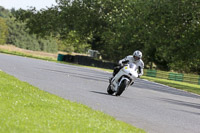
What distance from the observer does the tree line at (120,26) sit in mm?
51781

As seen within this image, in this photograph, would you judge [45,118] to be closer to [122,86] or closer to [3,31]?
[122,86]

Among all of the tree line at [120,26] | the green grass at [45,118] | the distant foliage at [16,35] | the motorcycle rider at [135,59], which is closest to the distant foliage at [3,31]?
the distant foliage at [16,35]

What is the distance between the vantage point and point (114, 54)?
7575cm

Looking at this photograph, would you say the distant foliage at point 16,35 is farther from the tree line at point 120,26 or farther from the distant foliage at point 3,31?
the tree line at point 120,26

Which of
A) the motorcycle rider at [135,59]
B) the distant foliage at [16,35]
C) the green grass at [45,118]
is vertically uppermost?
the distant foliage at [16,35]

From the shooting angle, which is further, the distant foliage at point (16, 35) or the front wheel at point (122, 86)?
the distant foliage at point (16, 35)

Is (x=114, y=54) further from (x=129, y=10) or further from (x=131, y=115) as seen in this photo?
(x=131, y=115)

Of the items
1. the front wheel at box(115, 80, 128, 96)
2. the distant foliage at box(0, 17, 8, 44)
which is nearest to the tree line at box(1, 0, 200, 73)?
the front wheel at box(115, 80, 128, 96)

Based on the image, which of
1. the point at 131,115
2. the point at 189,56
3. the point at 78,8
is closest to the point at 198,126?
the point at 131,115

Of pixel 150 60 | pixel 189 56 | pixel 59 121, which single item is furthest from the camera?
pixel 150 60

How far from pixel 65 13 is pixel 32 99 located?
62608mm

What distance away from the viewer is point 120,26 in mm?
66875

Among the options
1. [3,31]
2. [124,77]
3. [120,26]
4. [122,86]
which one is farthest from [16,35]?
[124,77]

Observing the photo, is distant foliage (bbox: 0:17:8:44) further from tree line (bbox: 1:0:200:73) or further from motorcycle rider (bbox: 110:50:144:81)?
motorcycle rider (bbox: 110:50:144:81)
